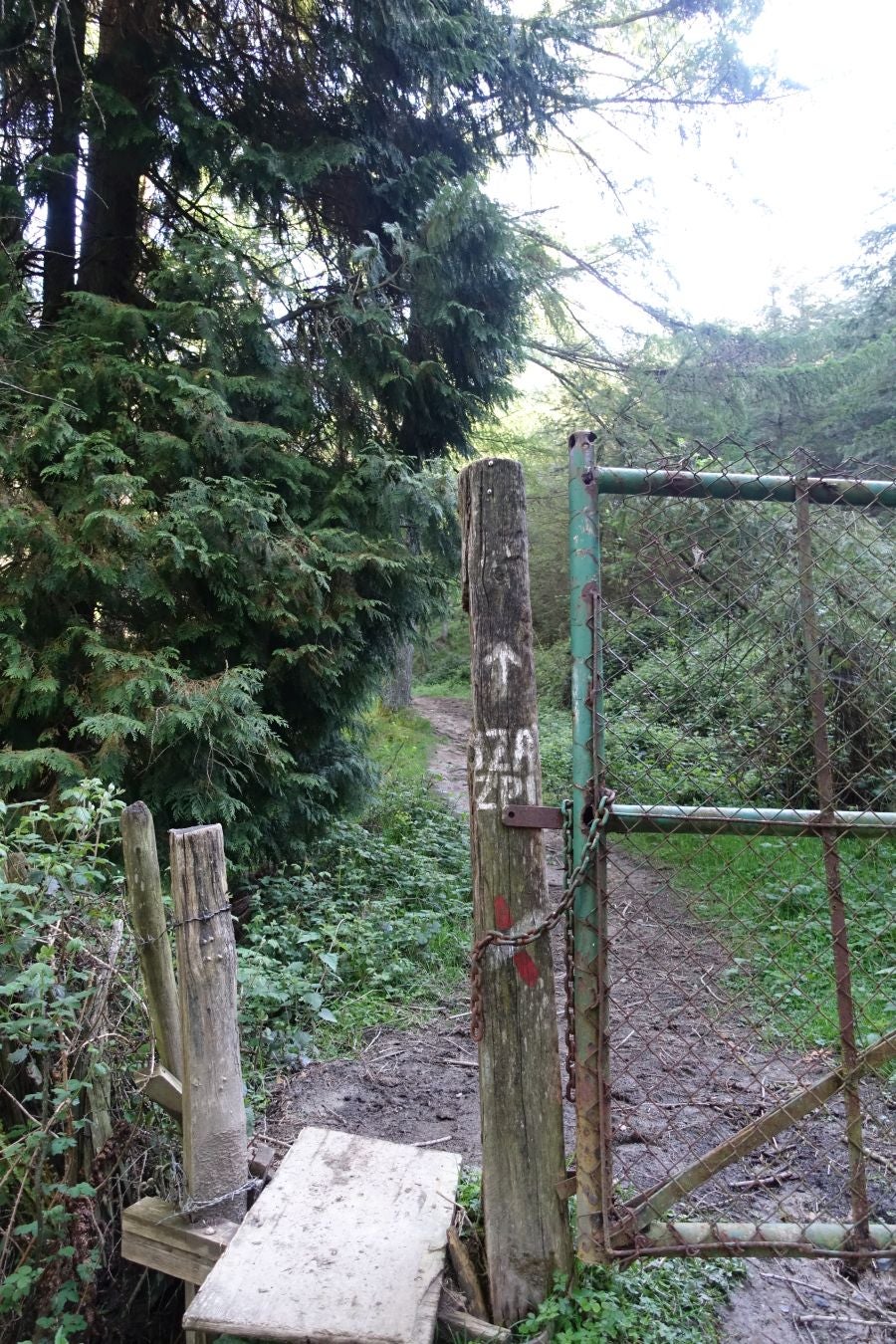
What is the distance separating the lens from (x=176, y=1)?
19.7ft

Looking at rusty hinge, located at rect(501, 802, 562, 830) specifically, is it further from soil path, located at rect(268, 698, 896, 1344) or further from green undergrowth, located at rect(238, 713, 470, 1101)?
green undergrowth, located at rect(238, 713, 470, 1101)

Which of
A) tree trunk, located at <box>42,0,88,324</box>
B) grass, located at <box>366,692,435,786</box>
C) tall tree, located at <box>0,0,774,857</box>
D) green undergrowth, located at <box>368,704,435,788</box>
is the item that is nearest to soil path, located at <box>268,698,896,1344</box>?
tall tree, located at <box>0,0,774,857</box>

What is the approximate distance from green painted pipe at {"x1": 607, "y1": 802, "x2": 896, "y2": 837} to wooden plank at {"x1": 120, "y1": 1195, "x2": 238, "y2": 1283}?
178cm

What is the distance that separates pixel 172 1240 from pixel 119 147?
6517 millimetres

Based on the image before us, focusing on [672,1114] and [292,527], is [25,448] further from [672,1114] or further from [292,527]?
[672,1114]

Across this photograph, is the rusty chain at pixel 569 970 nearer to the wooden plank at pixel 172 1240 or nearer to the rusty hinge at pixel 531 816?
the rusty hinge at pixel 531 816

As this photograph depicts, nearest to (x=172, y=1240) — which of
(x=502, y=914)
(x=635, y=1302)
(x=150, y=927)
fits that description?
(x=150, y=927)

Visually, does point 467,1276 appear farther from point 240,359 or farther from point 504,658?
point 240,359

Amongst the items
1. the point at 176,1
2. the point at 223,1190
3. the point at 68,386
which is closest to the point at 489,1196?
the point at 223,1190

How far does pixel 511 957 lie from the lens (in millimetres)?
2121

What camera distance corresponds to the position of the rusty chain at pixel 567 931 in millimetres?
2025

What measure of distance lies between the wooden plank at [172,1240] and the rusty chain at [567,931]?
114 centimetres

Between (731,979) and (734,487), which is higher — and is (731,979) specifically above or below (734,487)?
below

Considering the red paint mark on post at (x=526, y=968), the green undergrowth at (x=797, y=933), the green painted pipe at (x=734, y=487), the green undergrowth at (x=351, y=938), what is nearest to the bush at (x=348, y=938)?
the green undergrowth at (x=351, y=938)
